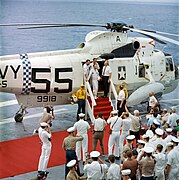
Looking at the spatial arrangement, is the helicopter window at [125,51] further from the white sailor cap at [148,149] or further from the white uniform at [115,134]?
the white sailor cap at [148,149]

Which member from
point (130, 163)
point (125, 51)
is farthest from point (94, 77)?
point (130, 163)

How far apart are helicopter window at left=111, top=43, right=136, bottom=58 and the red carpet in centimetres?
331

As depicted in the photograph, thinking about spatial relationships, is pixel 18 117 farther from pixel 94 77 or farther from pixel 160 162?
pixel 160 162

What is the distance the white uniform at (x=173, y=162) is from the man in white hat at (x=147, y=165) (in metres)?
0.59

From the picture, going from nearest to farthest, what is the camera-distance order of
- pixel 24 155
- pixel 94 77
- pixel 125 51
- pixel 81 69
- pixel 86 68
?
pixel 24 155 → pixel 86 68 → pixel 94 77 → pixel 81 69 → pixel 125 51

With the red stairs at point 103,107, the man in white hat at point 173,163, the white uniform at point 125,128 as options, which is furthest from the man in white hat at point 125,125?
the red stairs at point 103,107

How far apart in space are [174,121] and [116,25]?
4634mm

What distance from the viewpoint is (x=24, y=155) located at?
11.2 metres

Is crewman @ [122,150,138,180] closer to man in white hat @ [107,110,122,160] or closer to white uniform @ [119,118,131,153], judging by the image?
man in white hat @ [107,110,122,160]

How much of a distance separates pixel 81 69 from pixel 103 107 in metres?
1.29

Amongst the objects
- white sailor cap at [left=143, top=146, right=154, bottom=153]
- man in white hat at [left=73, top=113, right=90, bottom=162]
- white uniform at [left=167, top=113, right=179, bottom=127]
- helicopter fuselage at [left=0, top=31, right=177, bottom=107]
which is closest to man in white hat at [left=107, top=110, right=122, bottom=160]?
A: man in white hat at [left=73, top=113, right=90, bottom=162]

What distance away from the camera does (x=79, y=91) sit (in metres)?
13.9

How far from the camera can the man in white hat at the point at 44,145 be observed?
32.4 feet

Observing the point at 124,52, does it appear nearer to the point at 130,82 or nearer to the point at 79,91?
the point at 130,82
